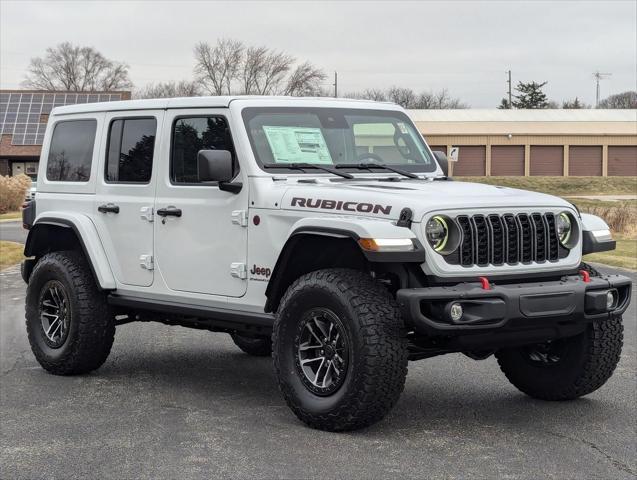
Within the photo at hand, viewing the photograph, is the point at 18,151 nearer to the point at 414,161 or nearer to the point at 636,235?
the point at 636,235

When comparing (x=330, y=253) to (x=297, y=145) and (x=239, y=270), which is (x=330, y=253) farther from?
(x=297, y=145)

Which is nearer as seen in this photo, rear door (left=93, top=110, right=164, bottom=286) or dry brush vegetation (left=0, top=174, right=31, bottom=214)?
rear door (left=93, top=110, right=164, bottom=286)

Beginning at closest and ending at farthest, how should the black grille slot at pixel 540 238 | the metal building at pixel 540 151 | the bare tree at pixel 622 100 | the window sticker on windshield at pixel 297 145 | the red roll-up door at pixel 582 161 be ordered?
the black grille slot at pixel 540 238 < the window sticker on windshield at pixel 297 145 < the metal building at pixel 540 151 < the red roll-up door at pixel 582 161 < the bare tree at pixel 622 100

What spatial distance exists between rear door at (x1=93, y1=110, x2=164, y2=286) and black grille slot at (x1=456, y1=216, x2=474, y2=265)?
2517 mm

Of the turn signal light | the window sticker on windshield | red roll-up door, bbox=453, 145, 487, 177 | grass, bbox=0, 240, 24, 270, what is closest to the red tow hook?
the turn signal light

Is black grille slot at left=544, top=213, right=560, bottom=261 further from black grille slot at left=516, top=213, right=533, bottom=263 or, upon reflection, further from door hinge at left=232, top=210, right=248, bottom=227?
door hinge at left=232, top=210, right=248, bottom=227

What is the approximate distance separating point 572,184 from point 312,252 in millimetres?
66410

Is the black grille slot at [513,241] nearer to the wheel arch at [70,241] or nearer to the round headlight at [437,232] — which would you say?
the round headlight at [437,232]

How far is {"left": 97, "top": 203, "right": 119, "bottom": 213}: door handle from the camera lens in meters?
7.96

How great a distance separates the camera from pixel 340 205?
6254 millimetres

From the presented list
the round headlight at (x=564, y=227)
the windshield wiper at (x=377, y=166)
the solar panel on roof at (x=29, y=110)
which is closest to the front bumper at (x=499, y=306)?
the round headlight at (x=564, y=227)

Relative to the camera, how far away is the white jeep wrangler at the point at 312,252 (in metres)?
Result: 5.95

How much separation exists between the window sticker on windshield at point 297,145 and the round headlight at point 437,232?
1.41 m

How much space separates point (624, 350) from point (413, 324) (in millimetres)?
4331
